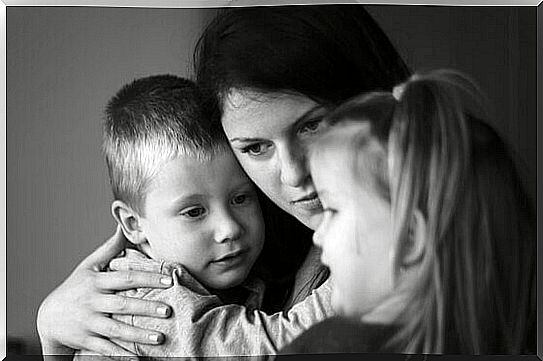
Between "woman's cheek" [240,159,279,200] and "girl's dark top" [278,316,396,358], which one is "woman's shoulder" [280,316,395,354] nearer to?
"girl's dark top" [278,316,396,358]

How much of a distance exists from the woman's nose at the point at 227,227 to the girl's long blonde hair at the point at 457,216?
297mm

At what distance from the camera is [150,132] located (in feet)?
5.41

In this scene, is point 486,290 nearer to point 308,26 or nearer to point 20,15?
point 308,26

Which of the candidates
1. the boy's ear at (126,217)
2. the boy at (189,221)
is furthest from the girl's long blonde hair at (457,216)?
the boy's ear at (126,217)

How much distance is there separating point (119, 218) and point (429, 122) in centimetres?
68

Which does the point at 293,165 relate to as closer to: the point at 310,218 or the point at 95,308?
the point at 310,218

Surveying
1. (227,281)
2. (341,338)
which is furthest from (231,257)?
(341,338)

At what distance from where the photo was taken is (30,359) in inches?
65.2

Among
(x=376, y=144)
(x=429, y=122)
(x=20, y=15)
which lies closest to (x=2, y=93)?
(x=20, y=15)

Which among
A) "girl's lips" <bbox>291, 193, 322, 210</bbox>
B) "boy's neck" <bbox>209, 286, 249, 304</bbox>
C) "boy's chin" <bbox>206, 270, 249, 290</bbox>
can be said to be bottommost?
"boy's neck" <bbox>209, 286, 249, 304</bbox>

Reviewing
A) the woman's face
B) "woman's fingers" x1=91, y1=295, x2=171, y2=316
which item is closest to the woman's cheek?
the woman's face

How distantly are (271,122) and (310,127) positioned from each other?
8cm

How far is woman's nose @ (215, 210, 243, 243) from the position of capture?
1636 millimetres

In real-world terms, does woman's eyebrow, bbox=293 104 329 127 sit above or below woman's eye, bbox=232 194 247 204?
above
